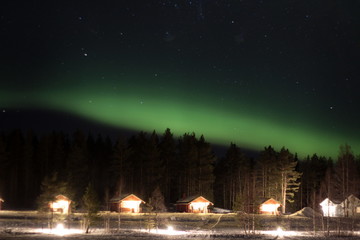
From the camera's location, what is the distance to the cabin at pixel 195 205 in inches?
4067

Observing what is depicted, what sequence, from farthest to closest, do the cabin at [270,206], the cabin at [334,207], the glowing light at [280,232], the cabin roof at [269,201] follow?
the cabin roof at [269,201] → the cabin at [270,206] → the cabin at [334,207] → the glowing light at [280,232]

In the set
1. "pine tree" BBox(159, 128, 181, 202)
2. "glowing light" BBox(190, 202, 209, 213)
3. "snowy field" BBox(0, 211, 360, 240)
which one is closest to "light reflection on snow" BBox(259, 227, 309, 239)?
"snowy field" BBox(0, 211, 360, 240)

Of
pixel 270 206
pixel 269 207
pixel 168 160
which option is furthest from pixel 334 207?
pixel 168 160

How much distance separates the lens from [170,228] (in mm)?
73188

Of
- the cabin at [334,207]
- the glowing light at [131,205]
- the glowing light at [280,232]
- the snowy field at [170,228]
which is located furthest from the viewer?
the cabin at [334,207]

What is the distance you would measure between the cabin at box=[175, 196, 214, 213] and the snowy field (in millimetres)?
15031

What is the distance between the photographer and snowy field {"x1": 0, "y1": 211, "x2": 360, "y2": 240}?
201 ft

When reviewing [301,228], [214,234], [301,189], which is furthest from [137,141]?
[214,234]

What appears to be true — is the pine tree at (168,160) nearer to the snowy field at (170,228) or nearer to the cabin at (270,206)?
the cabin at (270,206)

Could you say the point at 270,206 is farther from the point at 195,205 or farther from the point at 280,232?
the point at 280,232

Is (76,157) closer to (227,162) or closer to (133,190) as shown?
(133,190)

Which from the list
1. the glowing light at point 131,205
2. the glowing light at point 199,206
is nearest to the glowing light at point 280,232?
the glowing light at point 199,206

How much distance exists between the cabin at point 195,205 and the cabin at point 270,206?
1014 cm

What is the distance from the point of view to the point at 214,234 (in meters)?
64.0
